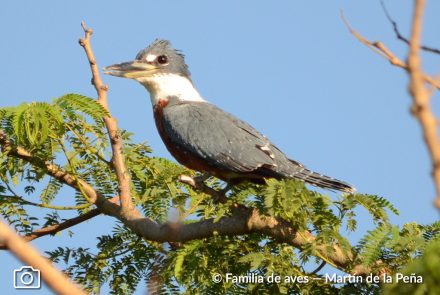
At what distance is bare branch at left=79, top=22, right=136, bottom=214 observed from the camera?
204 inches

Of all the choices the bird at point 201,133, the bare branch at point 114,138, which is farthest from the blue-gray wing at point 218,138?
the bare branch at point 114,138

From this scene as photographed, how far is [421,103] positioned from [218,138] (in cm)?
555

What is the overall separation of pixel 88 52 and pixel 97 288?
66.4 inches

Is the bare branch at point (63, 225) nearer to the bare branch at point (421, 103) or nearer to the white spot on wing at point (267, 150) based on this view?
the white spot on wing at point (267, 150)

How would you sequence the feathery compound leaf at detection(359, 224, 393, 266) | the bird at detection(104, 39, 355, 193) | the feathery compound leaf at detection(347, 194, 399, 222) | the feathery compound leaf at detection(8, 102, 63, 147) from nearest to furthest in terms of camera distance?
the feathery compound leaf at detection(359, 224, 393, 266) → the feathery compound leaf at detection(347, 194, 399, 222) → the feathery compound leaf at detection(8, 102, 63, 147) → the bird at detection(104, 39, 355, 193)

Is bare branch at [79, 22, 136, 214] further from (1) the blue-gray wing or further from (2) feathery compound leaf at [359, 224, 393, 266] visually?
(2) feathery compound leaf at [359, 224, 393, 266]

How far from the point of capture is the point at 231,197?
5344 mm

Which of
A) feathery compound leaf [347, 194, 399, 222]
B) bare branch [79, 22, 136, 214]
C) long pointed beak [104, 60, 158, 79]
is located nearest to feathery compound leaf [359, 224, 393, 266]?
feathery compound leaf [347, 194, 399, 222]

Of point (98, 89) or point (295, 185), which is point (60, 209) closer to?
point (98, 89)

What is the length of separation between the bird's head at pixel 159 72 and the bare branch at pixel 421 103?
6.44m

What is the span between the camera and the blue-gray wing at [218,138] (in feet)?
20.6

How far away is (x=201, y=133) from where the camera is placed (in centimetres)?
657

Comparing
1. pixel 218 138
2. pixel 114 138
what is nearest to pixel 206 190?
pixel 114 138

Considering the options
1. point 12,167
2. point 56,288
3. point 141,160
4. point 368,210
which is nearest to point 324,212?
point 368,210
